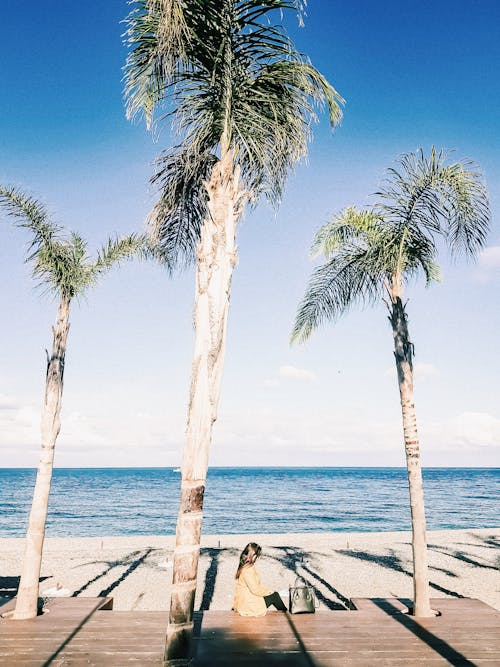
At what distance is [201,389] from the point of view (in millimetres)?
4219

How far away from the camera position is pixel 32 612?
7082 mm

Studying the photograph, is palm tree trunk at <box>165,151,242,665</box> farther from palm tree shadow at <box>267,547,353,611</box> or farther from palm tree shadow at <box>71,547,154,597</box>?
palm tree shadow at <box>71,547,154,597</box>

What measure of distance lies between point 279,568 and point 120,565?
16.8 feet

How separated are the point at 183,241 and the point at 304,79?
2850mm

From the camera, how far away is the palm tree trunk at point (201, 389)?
3895 mm

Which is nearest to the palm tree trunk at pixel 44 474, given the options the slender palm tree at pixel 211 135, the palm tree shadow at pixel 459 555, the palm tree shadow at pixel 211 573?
the slender palm tree at pixel 211 135

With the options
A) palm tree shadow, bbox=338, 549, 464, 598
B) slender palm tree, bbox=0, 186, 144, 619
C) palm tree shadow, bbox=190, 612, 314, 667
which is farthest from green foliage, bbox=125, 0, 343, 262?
palm tree shadow, bbox=338, 549, 464, 598

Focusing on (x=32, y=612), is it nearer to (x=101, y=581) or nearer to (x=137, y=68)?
(x=101, y=581)

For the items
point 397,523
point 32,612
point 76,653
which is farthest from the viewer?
point 397,523

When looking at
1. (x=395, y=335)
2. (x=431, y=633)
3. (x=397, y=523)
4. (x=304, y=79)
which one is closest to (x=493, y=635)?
(x=431, y=633)

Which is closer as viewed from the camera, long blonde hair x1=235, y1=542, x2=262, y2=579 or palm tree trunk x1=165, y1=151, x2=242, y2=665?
palm tree trunk x1=165, y1=151, x2=242, y2=665

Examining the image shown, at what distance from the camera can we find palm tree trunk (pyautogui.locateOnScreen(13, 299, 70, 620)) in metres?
7.03

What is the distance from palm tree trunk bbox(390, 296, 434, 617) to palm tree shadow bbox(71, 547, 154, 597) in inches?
309

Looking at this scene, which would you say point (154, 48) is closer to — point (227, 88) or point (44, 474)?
point (227, 88)
